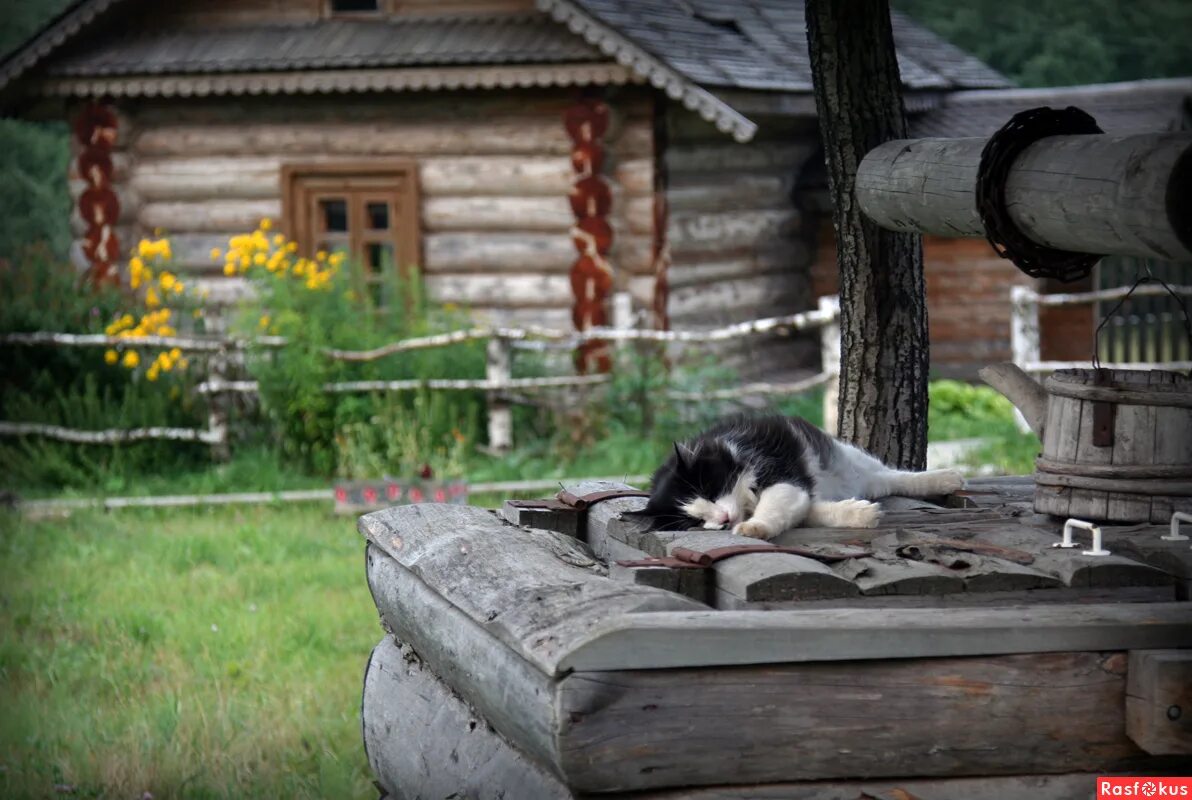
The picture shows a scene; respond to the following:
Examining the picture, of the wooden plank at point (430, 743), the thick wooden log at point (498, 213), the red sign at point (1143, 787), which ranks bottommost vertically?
the wooden plank at point (430, 743)

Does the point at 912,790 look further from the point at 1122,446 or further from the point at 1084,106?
the point at 1084,106

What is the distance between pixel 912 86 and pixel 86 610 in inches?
424

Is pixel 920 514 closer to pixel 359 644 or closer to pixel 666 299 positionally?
pixel 359 644

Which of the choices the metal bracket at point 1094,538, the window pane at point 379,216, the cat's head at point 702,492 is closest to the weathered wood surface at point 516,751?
the metal bracket at point 1094,538

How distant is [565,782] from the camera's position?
3531 millimetres

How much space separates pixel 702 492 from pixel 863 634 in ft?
3.56

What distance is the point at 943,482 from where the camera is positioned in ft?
16.3

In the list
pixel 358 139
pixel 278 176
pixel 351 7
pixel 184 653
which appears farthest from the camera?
pixel 351 7

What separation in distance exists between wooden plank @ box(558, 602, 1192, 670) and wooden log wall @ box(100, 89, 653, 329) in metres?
9.94

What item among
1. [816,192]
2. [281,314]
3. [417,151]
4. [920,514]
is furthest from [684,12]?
[920,514]

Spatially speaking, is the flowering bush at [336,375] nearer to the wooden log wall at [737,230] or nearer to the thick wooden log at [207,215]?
the thick wooden log at [207,215]

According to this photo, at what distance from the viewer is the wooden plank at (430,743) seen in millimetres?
3951

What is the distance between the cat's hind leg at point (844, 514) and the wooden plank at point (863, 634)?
76 centimetres

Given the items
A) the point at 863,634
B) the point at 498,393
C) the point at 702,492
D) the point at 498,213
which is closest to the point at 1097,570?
the point at 863,634
